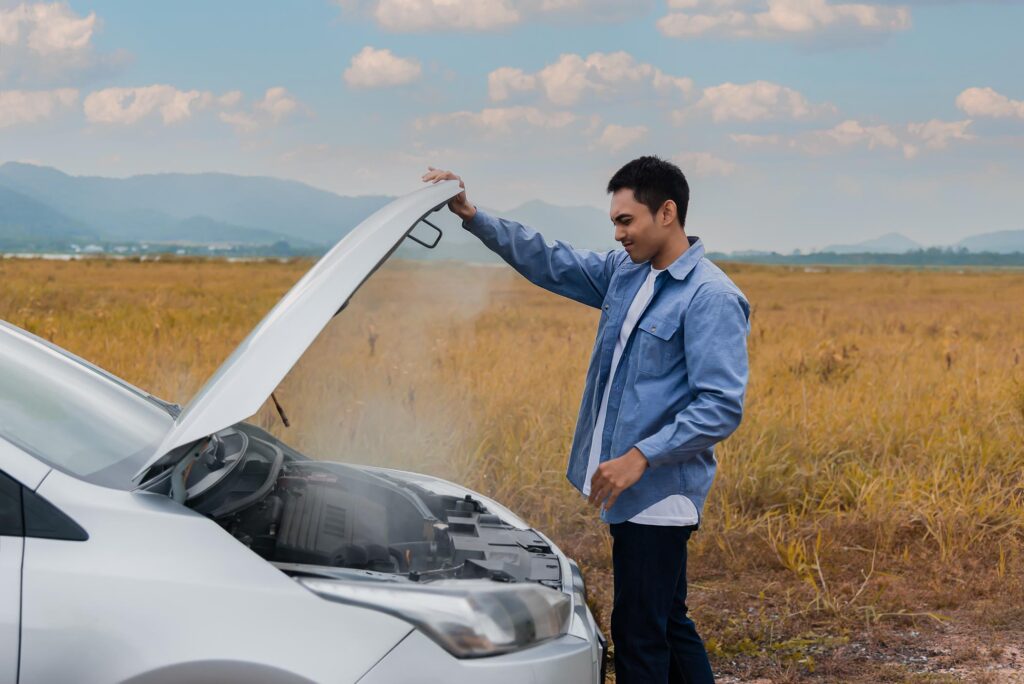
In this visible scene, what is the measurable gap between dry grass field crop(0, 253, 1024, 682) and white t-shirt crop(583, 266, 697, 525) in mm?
627

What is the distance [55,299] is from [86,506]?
1687 cm

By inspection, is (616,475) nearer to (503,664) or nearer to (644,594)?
(644,594)

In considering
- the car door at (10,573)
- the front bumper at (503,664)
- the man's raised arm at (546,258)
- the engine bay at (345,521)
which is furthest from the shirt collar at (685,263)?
the car door at (10,573)

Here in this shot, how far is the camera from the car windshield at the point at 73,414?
8.33ft

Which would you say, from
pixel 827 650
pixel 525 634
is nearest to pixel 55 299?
pixel 827 650

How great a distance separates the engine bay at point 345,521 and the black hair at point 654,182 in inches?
42.5

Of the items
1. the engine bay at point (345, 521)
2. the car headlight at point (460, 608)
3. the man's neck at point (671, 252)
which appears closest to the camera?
the car headlight at point (460, 608)

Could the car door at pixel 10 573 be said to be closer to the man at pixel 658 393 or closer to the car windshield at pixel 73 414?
the car windshield at pixel 73 414

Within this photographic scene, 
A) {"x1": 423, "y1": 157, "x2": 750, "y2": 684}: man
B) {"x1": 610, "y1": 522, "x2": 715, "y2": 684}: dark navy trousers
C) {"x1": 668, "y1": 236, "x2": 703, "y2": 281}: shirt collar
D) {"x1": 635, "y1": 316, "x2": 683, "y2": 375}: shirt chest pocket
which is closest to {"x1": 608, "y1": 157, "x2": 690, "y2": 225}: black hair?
{"x1": 423, "y1": 157, "x2": 750, "y2": 684}: man

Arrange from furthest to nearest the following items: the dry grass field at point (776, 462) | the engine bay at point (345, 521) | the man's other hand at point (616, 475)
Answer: the dry grass field at point (776, 462), the man's other hand at point (616, 475), the engine bay at point (345, 521)

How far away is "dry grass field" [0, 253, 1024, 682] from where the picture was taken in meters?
4.05

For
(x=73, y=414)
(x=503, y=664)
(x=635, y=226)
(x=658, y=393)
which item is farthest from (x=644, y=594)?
(x=73, y=414)

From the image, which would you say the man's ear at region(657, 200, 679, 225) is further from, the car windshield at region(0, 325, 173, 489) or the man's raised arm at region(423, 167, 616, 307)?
the car windshield at region(0, 325, 173, 489)

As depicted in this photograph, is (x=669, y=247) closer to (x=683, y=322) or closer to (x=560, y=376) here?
(x=683, y=322)
